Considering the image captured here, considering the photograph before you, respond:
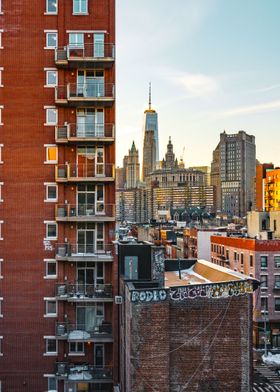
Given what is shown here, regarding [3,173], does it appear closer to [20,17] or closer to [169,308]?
[20,17]

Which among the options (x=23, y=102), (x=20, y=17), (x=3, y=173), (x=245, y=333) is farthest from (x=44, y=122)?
(x=245, y=333)

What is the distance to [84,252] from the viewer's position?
34500mm

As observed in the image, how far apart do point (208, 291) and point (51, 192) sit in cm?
1331

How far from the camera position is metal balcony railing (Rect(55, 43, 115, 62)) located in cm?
3419

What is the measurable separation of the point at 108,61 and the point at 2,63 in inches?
280

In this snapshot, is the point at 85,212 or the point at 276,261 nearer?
the point at 85,212

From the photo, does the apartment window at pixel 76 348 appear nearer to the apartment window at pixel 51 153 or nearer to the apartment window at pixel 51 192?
the apartment window at pixel 51 192

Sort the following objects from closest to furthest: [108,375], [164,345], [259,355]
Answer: [164,345]
[108,375]
[259,355]

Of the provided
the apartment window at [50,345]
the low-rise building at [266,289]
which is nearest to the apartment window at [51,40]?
the apartment window at [50,345]

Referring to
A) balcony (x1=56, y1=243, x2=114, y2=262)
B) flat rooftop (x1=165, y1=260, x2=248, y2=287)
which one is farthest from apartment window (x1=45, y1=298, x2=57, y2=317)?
flat rooftop (x1=165, y1=260, x2=248, y2=287)

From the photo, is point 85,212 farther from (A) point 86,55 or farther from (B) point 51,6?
(B) point 51,6

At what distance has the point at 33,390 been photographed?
34.1 m

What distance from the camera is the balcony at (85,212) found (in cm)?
3394

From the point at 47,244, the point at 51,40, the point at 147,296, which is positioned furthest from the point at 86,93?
the point at 147,296
